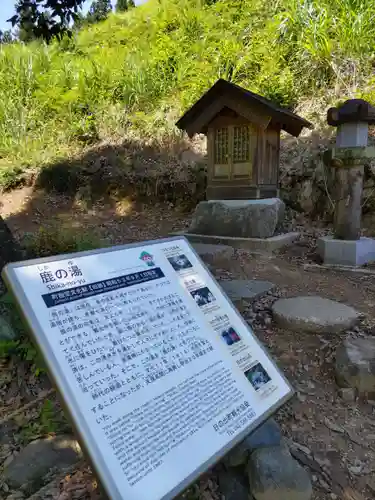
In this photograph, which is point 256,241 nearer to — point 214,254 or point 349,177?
point 214,254

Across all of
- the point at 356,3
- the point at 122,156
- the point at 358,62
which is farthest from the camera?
the point at 122,156

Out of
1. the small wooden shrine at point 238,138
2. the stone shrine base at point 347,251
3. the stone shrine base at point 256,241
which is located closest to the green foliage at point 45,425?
the stone shrine base at point 256,241

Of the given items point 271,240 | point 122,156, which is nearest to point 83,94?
point 122,156

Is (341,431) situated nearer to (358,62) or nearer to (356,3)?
(358,62)

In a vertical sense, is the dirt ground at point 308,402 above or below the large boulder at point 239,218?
below

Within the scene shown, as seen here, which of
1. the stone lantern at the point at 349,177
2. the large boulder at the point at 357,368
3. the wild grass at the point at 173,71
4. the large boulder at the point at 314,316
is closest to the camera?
the large boulder at the point at 357,368

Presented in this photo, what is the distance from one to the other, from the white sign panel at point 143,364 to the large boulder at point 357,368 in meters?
0.77

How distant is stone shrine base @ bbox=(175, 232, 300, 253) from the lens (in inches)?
202

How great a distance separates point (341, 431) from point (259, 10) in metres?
11.0

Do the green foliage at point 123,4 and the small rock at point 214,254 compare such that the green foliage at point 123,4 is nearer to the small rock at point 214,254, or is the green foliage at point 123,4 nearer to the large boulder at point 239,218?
the large boulder at point 239,218

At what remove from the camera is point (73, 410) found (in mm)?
1174

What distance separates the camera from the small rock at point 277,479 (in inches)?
64.3

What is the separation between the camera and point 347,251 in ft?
15.2

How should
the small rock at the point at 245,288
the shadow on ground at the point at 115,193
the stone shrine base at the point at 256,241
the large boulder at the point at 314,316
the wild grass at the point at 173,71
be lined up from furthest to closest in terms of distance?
the wild grass at the point at 173,71 < the shadow on ground at the point at 115,193 < the stone shrine base at the point at 256,241 < the small rock at the point at 245,288 < the large boulder at the point at 314,316
